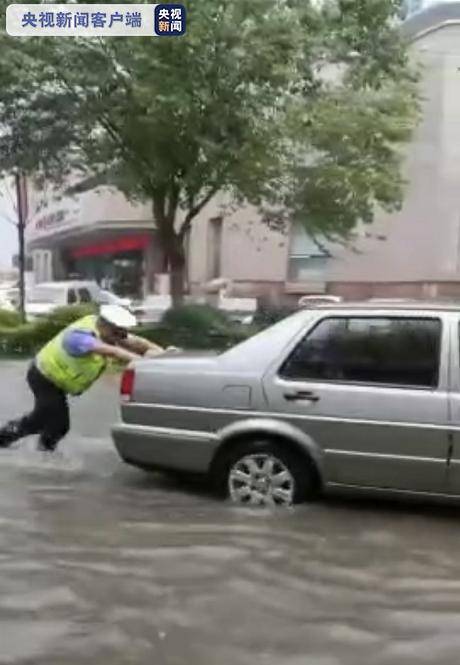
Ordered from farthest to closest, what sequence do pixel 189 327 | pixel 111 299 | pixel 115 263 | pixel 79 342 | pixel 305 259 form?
pixel 115 263 → pixel 111 299 → pixel 305 259 → pixel 189 327 → pixel 79 342

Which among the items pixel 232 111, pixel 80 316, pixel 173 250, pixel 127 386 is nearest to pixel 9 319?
pixel 80 316

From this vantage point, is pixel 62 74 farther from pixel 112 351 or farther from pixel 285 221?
pixel 112 351

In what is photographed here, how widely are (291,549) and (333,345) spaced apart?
4.29ft

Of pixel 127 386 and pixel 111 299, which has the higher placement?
pixel 111 299

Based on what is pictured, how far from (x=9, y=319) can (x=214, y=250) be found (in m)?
3.78

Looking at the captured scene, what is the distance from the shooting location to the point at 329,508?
222 inches

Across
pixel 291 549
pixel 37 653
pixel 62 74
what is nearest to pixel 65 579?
pixel 37 653

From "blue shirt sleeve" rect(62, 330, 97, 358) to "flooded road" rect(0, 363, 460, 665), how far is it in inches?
35.7

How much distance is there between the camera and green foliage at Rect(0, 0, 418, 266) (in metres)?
12.2

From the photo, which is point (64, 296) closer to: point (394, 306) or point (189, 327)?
point (189, 327)

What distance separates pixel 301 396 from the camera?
5496 mm

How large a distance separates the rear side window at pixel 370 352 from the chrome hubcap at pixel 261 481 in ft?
1.78

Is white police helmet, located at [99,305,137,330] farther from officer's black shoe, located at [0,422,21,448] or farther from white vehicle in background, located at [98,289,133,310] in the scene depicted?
white vehicle in background, located at [98,289,133,310]

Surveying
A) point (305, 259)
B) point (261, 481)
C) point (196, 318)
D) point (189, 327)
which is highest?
point (305, 259)
